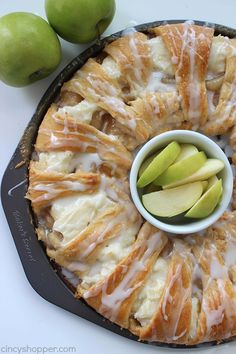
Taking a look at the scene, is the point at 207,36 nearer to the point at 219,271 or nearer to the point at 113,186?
the point at 113,186

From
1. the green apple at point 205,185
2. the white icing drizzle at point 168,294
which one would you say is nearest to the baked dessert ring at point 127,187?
the white icing drizzle at point 168,294

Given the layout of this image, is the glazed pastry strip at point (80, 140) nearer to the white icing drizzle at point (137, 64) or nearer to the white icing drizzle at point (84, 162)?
the white icing drizzle at point (84, 162)

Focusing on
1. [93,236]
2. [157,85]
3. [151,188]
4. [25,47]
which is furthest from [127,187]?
[25,47]

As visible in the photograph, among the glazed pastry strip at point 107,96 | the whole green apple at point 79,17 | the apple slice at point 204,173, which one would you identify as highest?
the whole green apple at point 79,17

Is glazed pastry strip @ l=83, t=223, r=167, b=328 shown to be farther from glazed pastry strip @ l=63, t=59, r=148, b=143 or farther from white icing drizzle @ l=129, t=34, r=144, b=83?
white icing drizzle @ l=129, t=34, r=144, b=83

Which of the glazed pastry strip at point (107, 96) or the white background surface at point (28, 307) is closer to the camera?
the glazed pastry strip at point (107, 96)

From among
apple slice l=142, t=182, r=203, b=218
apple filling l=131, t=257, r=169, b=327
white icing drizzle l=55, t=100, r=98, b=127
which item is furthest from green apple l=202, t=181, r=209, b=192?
white icing drizzle l=55, t=100, r=98, b=127

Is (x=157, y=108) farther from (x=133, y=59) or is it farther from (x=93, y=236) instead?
(x=93, y=236)

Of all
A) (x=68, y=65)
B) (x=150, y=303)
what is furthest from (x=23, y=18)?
(x=150, y=303)
